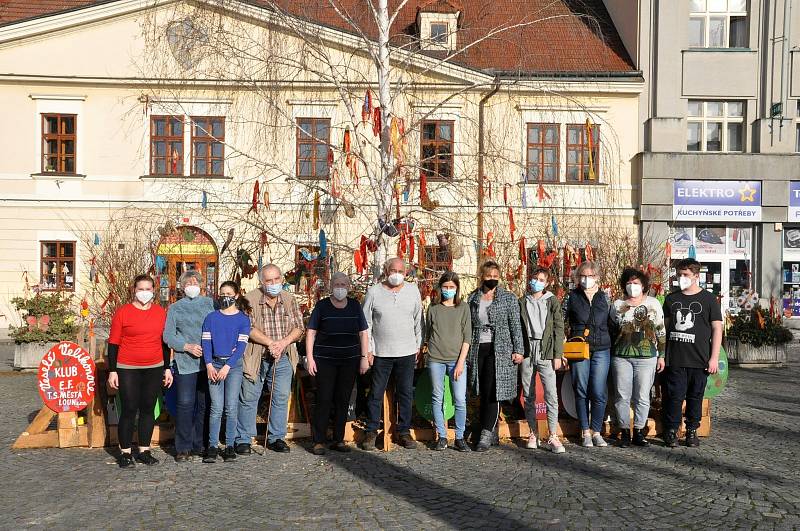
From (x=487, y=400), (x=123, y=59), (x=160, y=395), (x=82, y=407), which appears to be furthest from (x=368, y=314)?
(x=123, y=59)

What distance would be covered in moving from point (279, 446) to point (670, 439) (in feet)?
12.8

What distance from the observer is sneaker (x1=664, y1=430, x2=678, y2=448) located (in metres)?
7.79

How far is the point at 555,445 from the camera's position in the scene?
761 centimetres

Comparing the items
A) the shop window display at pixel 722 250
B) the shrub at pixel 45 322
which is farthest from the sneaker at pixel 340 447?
the shop window display at pixel 722 250

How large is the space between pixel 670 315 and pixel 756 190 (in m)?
17.6

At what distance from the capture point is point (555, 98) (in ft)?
32.7

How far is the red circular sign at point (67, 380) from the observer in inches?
303

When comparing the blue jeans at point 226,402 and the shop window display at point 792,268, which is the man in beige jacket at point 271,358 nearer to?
the blue jeans at point 226,402

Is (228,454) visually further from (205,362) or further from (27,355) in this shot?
(27,355)

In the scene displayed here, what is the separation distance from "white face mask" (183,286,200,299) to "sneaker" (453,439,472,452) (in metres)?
2.95

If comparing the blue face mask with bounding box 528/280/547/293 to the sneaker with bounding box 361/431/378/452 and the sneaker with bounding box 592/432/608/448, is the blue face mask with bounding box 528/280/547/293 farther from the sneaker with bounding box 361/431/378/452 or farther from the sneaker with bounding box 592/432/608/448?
the sneaker with bounding box 361/431/378/452

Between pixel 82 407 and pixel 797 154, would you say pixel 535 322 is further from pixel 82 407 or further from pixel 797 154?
pixel 797 154

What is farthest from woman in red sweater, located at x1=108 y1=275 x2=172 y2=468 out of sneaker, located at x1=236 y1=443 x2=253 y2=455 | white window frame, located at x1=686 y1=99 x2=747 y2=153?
white window frame, located at x1=686 y1=99 x2=747 y2=153

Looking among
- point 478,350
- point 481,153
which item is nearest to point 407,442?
point 478,350
